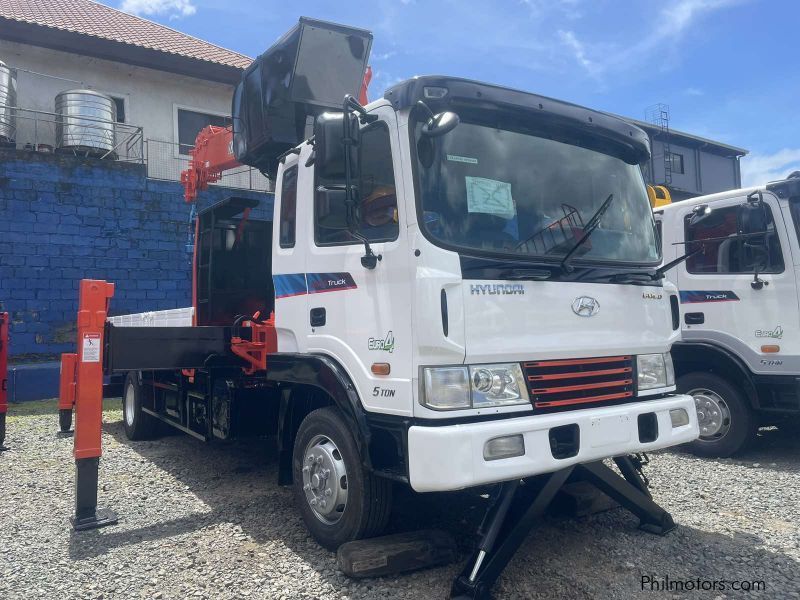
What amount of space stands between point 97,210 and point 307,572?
10276 mm

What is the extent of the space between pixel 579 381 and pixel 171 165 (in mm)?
12343

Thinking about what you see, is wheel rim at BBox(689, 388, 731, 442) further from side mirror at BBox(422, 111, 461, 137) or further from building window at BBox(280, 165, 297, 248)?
side mirror at BBox(422, 111, 461, 137)

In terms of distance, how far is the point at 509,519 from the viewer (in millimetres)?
3541

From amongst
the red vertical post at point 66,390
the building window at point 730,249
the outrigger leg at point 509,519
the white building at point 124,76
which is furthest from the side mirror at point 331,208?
the white building at point 124,76

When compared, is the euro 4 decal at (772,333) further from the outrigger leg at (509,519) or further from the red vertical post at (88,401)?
the red vertical post at (88,401)

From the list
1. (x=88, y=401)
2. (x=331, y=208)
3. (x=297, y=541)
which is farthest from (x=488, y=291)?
(x=88, y=401)

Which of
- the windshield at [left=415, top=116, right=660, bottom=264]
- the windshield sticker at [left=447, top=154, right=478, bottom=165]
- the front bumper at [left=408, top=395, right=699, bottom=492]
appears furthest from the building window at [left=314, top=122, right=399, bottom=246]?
the front bumper at [left=408, top=395, right=699, bottom=492]

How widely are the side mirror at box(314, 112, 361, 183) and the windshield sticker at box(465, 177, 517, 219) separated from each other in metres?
0.61

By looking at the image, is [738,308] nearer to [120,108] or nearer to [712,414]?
[712,414]

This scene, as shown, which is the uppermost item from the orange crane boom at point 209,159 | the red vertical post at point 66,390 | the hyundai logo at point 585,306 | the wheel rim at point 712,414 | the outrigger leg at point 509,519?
the orange crane boom at point 209,159

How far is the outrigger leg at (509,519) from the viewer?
3191 mm

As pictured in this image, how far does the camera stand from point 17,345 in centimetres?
1127

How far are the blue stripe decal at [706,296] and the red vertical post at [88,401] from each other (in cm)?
527

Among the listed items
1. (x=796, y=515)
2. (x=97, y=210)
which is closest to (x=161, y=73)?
(x=97, y=210)
